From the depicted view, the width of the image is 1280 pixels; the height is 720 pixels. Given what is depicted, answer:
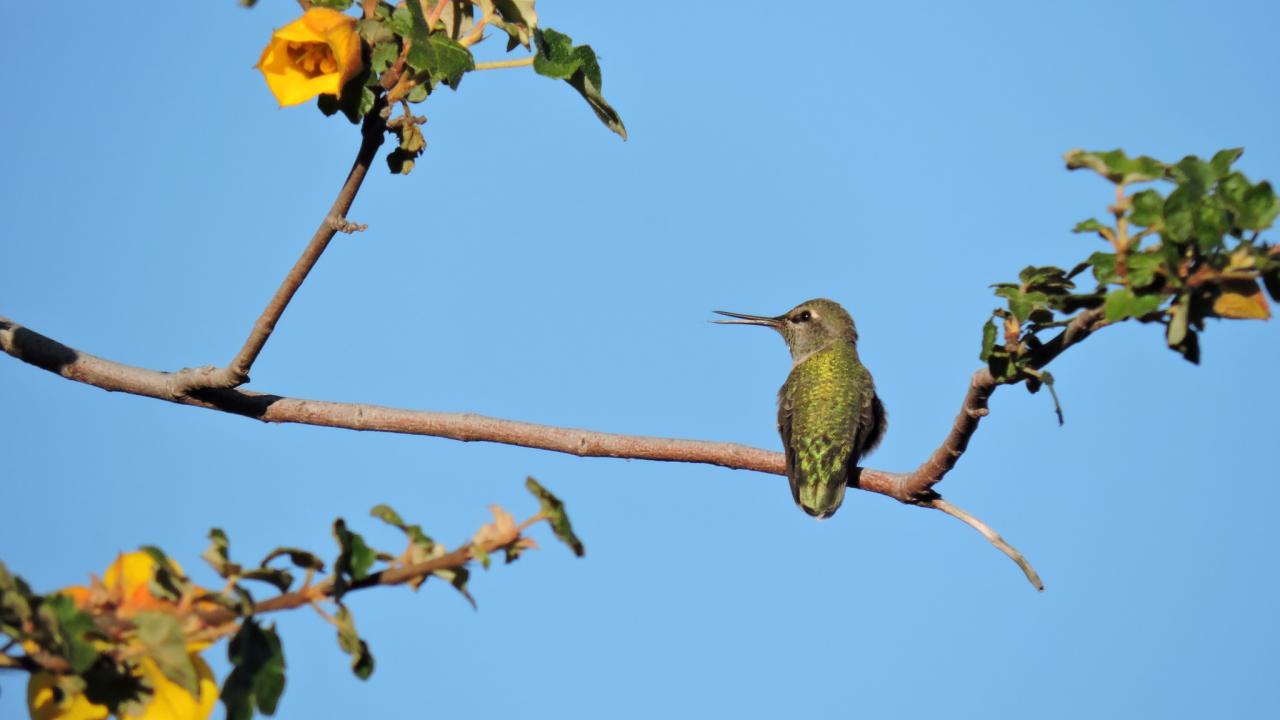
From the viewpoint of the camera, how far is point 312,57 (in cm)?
388

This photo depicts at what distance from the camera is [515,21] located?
410 cm

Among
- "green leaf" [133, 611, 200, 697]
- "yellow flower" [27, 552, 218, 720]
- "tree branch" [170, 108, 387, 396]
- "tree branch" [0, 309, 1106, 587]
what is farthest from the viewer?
"tree branch" [0, 309, 1106, 587]

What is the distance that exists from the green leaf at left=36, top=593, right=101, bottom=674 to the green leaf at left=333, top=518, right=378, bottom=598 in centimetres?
46

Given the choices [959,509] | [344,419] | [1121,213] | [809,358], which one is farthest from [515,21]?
[809,358]

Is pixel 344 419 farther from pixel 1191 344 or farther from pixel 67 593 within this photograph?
pixel 1191 344

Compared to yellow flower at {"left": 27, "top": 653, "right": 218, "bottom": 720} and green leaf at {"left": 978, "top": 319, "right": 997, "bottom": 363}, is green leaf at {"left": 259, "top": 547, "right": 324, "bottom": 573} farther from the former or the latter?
green leaf at {"left": 978, "top": 319, "right": 997, "bottom": 363}

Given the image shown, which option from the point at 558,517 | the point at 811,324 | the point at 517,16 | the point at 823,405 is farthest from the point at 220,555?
the point at 811,324

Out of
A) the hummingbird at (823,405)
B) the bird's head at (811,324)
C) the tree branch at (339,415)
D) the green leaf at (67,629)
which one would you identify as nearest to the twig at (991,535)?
the tree branch at (339,415)

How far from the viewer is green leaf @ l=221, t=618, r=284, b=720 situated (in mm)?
2598

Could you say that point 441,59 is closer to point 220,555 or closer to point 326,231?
point 326,231

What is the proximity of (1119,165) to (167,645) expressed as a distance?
Result: 226 cm

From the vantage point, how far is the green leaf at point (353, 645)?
2754mm

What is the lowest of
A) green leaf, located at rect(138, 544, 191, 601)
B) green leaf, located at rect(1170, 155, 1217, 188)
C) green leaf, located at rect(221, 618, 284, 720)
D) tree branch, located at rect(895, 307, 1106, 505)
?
green leaf, located at rect(221, 618, 284, 720)

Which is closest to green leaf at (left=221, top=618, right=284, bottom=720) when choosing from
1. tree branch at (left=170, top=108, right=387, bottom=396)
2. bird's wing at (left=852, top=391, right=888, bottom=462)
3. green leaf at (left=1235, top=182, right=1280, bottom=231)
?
tree branch at (left=170, top=108, right=387, bottom=396)
